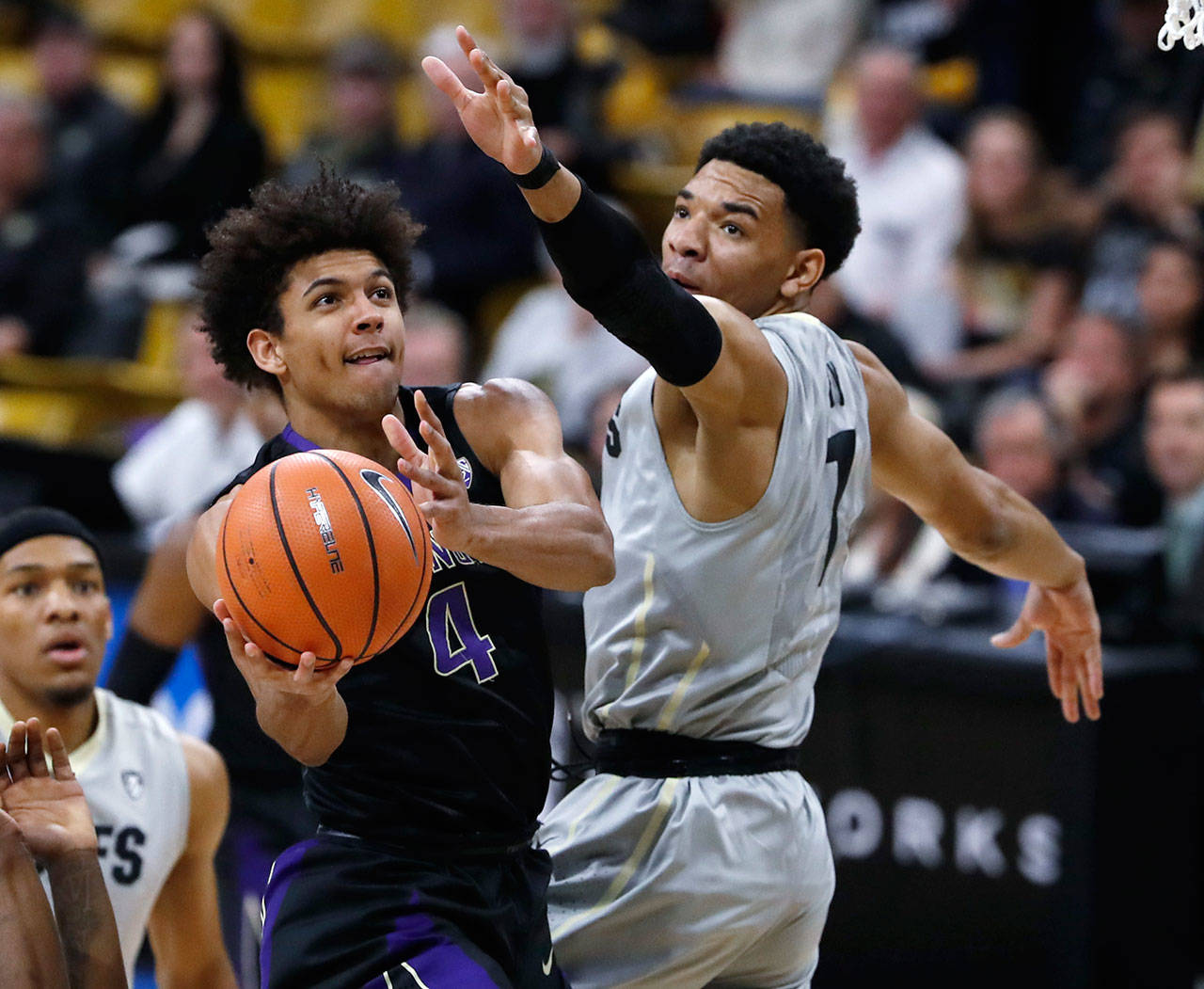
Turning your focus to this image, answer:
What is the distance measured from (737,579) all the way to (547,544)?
62 centimetres

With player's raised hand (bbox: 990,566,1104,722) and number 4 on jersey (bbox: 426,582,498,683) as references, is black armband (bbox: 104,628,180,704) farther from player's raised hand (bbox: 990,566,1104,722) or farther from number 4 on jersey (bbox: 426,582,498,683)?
player's raised hand (bbox: 990,566,1104,722)

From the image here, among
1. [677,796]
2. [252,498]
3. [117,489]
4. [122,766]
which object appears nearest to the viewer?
[252,498]

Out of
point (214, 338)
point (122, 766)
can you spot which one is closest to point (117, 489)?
point (122, 766)

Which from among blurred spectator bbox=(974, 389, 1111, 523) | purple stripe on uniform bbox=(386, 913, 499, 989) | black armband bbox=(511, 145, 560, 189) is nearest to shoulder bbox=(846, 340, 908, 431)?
black armband bbox=(511, 145, 560, 189)

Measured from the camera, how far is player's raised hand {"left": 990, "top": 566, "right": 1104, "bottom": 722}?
4.63 meters

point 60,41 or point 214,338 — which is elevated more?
point 60,41

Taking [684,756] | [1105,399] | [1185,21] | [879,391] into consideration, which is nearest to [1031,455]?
[1105,399]

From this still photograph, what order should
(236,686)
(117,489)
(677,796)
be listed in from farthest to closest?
1. (117,489)
2. (236,686)
3. (677,796)

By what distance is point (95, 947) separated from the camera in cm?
377

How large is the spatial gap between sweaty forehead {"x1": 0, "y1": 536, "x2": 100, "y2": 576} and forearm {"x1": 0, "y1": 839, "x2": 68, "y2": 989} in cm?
116

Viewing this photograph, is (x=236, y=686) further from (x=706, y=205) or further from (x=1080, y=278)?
(x=1080, y=278)

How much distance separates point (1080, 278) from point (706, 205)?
512 cm

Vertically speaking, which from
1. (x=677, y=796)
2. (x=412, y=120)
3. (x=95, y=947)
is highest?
(x=412, y=120)

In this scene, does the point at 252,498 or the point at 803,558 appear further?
the point at 803,558
